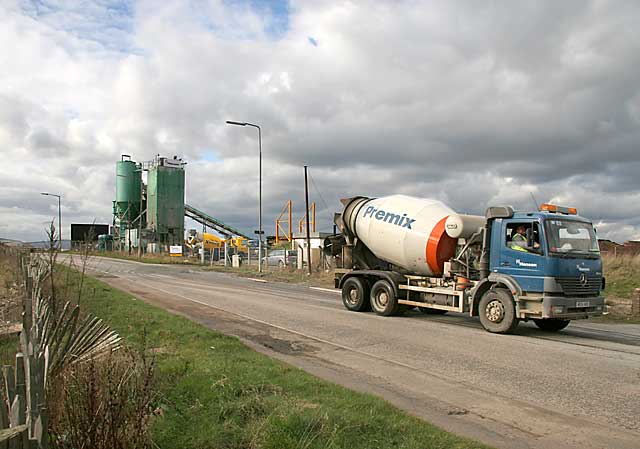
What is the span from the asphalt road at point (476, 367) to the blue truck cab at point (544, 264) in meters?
0.68

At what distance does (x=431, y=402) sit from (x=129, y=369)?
3704 mm

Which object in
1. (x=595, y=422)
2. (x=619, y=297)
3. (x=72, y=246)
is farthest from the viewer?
(x=619, y=297)

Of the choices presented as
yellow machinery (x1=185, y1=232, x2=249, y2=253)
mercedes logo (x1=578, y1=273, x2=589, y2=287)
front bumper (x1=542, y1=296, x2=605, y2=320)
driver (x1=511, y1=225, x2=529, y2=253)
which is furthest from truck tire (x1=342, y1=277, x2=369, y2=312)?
yellow machinery (x1=185, y1=232, x2=249, y2=253)

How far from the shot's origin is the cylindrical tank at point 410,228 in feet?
46.3

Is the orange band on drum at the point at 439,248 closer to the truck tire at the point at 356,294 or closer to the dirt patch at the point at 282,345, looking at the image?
the truck tire at the point at 356,294

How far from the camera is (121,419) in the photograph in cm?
384

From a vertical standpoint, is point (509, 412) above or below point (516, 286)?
below

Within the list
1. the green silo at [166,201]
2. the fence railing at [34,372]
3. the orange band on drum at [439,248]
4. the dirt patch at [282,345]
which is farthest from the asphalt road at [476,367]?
the green silo at [166,201]

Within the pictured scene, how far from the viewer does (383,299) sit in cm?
1531

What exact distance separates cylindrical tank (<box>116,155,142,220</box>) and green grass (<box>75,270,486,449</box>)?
65.0 m

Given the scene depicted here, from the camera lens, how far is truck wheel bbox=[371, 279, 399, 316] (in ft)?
48.8

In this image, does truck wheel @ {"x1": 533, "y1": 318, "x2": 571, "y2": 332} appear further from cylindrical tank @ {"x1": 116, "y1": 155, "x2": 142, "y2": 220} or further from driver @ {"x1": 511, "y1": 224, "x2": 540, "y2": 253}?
cylindrical tank @ {"x1": 116, "y1": 155, "x2": 142, "y2": 220}

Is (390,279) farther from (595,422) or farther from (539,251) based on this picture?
(595,422)

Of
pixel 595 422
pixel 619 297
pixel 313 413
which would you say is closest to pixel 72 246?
pixel 313 413
